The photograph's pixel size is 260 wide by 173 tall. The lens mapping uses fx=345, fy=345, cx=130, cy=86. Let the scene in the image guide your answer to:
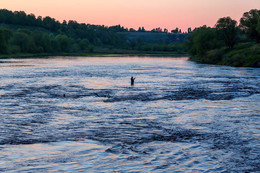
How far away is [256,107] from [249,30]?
9943 centimetres

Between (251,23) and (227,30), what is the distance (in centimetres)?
Answer: 1038

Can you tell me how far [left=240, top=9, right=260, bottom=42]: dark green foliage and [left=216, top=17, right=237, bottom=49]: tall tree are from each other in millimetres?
4201

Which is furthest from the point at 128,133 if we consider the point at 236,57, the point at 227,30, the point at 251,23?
the point at 227,30

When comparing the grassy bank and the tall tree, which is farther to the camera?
the tall tree

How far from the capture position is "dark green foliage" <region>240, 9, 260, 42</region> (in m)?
126

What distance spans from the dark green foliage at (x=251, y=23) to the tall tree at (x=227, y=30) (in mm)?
4201

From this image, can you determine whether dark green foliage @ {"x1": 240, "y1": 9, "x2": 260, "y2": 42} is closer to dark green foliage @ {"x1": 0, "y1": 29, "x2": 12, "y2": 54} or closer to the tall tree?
the tall tree

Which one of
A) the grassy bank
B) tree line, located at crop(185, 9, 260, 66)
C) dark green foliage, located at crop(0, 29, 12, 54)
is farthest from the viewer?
dark green foliage, located at crop(0, 29, 12, 54)

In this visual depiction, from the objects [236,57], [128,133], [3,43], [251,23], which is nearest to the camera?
[128,133]

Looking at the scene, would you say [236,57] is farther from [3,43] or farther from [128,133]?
[3,43]

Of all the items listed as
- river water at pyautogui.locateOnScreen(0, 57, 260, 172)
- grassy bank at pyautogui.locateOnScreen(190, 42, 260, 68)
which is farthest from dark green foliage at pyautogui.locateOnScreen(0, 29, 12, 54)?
river water at pyautogui.locateOnScreen(0, 57, 260, 172)

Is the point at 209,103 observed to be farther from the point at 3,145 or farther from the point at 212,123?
the point at 3,145

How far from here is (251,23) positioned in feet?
416

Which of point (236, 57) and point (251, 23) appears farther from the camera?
point (251, 23)
